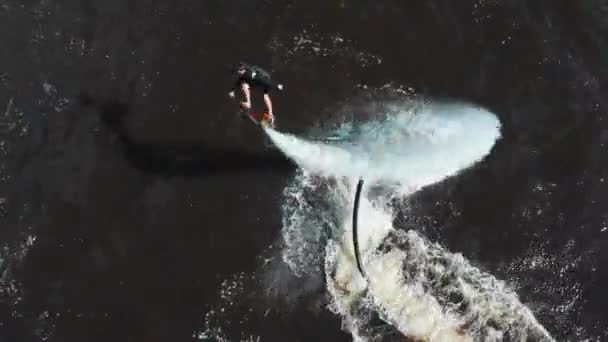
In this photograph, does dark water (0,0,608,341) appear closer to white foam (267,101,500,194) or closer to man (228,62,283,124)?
white foam (267,101,500,194)

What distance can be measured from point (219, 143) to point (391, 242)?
438 cm

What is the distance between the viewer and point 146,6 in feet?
56.7

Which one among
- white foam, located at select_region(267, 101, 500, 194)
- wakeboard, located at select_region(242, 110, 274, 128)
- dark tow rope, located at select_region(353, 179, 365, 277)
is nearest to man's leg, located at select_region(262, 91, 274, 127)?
wakeboard, located at select_region(242, 110, 274, 128)

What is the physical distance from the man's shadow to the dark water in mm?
34

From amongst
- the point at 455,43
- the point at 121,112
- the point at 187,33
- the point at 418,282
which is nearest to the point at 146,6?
the point at 187,33

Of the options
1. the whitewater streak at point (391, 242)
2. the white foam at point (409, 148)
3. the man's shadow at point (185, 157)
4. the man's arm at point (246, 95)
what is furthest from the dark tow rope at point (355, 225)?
the man's arm at point (246, 95)

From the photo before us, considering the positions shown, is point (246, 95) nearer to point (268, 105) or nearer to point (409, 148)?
point (268, 105)

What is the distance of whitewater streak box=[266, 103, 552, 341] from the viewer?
48.3 feet

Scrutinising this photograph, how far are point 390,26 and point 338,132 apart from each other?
328cm

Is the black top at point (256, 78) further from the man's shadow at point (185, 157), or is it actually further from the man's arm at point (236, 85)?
the man's shadow at point (185, 157)

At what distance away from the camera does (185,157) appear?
51.9 feet

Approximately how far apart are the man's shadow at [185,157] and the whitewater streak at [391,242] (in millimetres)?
565

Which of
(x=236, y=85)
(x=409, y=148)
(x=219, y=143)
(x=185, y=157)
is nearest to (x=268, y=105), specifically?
(x=236, y=85)

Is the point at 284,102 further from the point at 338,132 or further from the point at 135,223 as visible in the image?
the point at 135,223
